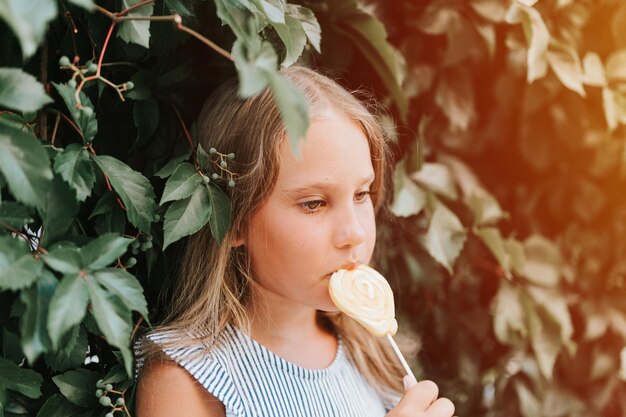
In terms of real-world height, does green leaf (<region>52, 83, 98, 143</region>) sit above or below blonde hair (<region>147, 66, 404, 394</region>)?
above

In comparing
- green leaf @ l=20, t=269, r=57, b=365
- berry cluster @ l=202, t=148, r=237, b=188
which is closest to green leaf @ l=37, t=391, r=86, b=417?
green leaf @ l=20, t=269, r=57, b=365

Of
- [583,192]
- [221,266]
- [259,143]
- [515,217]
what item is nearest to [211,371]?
[221,266]

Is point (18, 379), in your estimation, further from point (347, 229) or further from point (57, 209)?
point (347, 229)

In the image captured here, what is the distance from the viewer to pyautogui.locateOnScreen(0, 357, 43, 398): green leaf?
38.0 inches

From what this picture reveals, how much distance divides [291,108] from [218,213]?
38 cm

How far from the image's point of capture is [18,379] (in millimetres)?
988

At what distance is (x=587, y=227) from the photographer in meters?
1.96

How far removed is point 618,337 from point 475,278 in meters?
0.40

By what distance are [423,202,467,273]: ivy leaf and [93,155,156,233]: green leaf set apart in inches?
24.8

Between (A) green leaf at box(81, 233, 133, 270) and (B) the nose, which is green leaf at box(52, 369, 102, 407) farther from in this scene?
Result: (B) the nose

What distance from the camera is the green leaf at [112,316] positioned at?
84 cm

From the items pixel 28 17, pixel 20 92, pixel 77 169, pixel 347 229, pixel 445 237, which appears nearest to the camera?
pixel 28 17

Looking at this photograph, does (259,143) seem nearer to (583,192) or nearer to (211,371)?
(211,371)

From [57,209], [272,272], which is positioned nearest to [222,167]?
[272,272]
